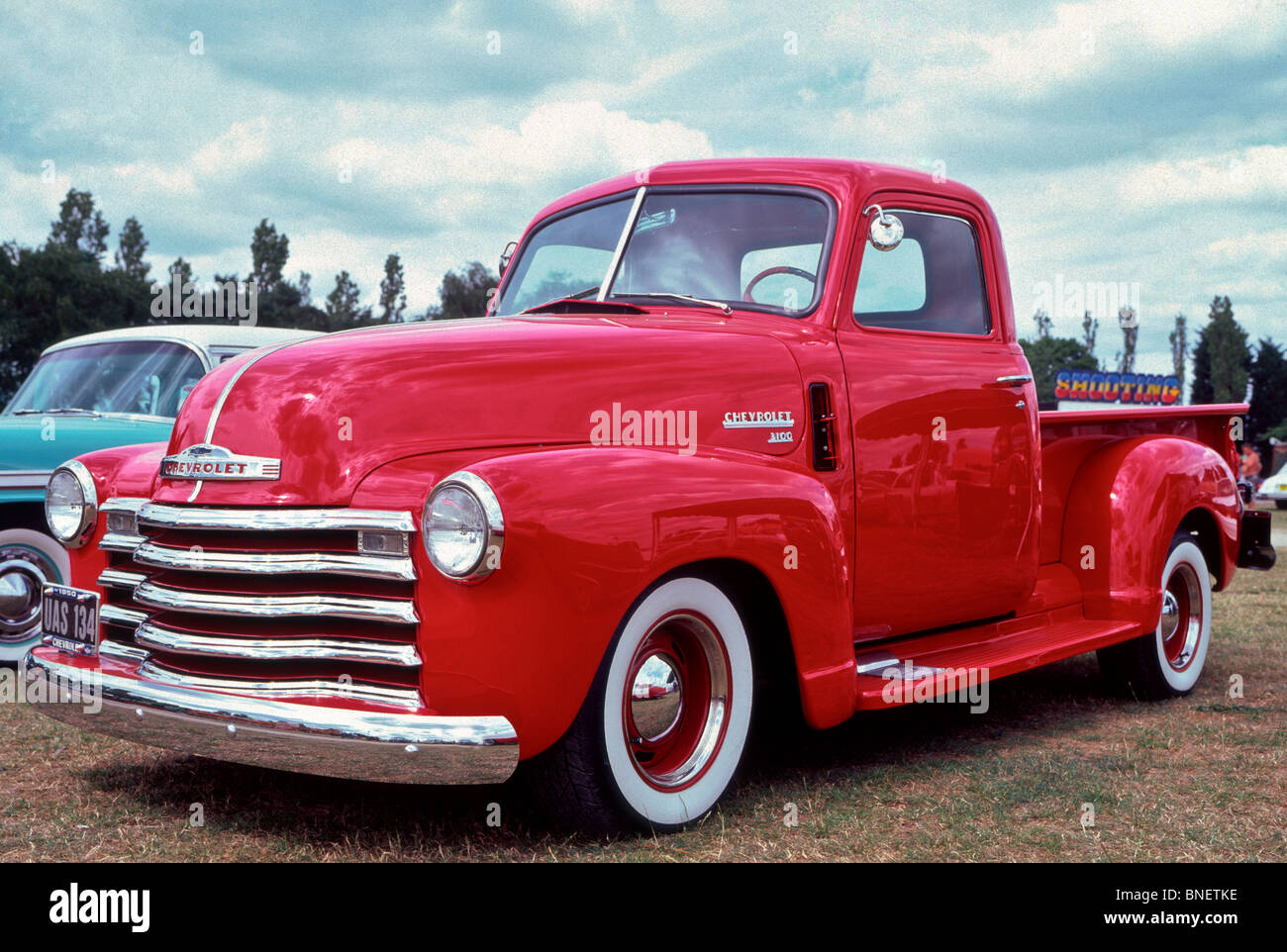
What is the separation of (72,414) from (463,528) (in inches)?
193

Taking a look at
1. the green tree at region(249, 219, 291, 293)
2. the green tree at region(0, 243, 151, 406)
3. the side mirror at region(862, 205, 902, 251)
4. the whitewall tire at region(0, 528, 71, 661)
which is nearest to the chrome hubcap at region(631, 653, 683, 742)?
the side mirror at region(862, 205, 902, 251)

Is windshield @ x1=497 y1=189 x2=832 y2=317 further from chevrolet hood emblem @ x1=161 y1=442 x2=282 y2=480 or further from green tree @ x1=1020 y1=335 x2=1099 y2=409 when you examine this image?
green tree @ x1=1020 y1=335 x2=1099 y2=409

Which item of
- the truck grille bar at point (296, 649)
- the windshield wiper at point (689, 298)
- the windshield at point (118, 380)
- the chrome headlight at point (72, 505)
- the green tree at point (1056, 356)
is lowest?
the truck grille bar at point (296, 649)

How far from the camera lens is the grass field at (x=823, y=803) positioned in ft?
10.6

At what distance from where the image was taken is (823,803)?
3727 mm

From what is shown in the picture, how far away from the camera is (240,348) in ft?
22.8

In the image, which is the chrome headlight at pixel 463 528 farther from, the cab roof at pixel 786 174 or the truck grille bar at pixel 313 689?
the cab roof at pixel 786 174

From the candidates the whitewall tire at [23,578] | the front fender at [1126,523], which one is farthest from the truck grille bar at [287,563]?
the front fender at [1126,523]

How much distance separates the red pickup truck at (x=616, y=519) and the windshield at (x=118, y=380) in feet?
8.69

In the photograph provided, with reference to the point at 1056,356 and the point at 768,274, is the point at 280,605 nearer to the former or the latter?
the point at 768,274

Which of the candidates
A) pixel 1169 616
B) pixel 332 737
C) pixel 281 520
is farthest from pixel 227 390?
Result: pixel 1169 616

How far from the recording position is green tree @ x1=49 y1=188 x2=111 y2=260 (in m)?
53.3

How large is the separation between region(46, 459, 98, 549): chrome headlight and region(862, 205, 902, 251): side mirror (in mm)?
2774
